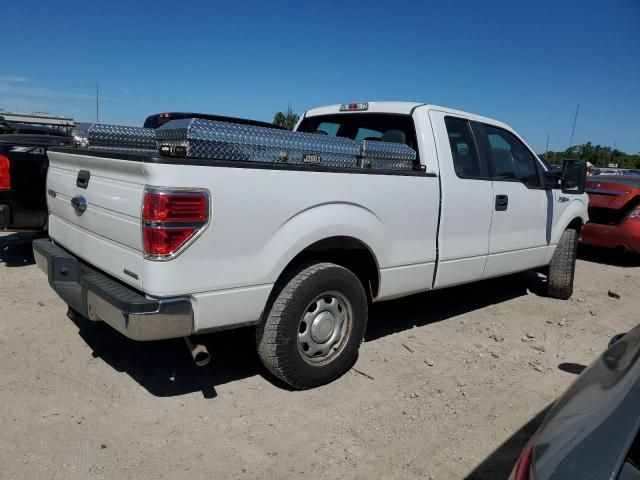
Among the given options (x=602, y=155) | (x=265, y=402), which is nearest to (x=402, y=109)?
(x=265, y=402)

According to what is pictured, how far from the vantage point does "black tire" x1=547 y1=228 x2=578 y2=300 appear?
5.91 m

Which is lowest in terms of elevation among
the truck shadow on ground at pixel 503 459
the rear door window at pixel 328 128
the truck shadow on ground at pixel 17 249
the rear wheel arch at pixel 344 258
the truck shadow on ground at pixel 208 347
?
the truck shadow on ground at pixel 503 459

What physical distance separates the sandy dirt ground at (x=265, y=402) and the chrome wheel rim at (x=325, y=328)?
264mm

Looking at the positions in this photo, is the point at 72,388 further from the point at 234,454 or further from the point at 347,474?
the point at 347,474

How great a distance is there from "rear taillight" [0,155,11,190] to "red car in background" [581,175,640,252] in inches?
324

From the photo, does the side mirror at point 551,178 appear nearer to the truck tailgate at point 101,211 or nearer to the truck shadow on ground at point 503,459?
the truck shadow on ground at point 503,459

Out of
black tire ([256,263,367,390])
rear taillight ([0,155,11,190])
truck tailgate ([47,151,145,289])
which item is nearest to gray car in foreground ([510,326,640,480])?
black tire ([256,263,367,390])

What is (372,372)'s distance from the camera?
150 inches

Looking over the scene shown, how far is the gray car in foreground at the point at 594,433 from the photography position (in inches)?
50.2

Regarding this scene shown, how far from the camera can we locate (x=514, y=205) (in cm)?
487

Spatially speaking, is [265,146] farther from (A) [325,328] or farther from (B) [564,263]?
(B) [564,263]

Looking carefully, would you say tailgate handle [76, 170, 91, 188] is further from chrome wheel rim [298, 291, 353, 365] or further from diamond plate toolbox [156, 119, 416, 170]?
chrome wheel rim [298, 291, 353, 365]

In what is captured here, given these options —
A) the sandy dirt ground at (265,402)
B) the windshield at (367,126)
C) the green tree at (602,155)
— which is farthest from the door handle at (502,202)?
the green tree at (602,155)

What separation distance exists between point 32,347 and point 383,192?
2845mm
